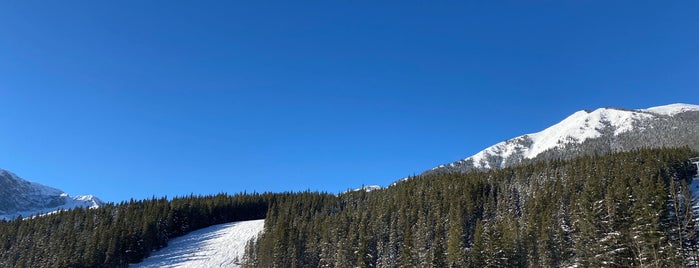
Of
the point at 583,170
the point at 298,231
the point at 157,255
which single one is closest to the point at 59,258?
the point at 157,255

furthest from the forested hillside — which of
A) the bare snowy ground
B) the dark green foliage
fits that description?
the dark green foliage

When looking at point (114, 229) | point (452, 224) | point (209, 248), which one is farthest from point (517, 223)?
point (114, 229)

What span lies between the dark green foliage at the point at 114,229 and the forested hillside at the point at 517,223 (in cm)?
2487

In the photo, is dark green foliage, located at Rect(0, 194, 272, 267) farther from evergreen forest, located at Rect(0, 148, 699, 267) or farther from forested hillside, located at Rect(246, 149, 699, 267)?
forested hillside, located at Rect(246, 149, 699, 267)

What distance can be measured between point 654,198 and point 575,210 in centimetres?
1667

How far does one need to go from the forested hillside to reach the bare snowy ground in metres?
9.03

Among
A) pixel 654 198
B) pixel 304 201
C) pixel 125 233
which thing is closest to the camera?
pixel 654 198

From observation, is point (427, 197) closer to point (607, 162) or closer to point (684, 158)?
point (607, 162)

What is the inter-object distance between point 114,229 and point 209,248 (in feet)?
79.8

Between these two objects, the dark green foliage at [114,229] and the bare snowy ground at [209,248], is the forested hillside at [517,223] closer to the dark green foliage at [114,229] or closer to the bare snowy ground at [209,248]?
the bare snowy ground at [209,248]

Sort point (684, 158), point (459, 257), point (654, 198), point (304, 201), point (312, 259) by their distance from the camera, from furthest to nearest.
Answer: point (304, 201) < point (684, 158) < point (312, 259) < point (459, 257) < point (654, 198)

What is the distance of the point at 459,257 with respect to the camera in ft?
233

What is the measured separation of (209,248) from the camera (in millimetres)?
129625

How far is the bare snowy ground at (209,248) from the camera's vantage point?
384ft
